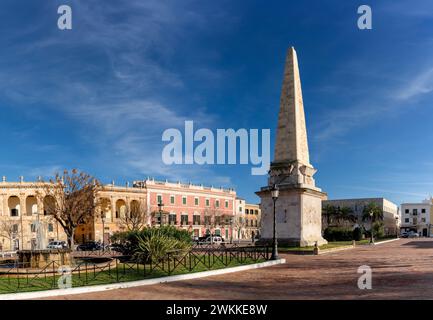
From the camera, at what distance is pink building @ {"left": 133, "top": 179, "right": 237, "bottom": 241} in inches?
2694

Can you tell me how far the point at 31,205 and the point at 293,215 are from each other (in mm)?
47297

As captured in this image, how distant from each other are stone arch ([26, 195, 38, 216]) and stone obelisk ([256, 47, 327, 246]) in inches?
1707

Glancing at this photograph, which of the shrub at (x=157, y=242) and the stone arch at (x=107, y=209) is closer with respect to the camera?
the shrub at (x=157, y=242)

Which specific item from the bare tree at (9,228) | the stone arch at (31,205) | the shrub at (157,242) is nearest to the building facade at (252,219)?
the stone arch at (31,205)

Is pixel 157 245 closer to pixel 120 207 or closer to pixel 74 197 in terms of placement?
pixel 74 197

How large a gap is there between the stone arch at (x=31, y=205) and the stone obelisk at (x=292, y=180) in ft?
142

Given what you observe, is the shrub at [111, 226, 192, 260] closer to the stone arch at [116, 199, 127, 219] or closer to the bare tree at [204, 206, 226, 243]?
the stone arch at [116, 199, 127, 219]

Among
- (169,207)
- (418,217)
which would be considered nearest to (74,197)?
(169,207)

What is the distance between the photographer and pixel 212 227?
239 ft

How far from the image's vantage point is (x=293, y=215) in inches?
1110

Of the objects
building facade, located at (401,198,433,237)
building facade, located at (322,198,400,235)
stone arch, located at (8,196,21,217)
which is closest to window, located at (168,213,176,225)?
stone arch, located at (8,196,21,217)

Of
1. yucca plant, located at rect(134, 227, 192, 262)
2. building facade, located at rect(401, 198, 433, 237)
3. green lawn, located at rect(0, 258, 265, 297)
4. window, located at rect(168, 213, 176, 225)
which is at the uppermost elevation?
yucca plant, located at rect(134, 227, 192, 262)

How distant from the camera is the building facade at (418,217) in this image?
11306cm

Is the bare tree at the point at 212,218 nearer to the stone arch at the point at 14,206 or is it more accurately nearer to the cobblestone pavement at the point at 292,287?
the stone arch at the point at 14,206
